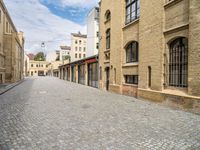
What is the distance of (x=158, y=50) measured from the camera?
1030cm

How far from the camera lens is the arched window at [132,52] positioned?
13.5 m

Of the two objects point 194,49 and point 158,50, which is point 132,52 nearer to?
point 158,50

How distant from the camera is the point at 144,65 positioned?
462 inches

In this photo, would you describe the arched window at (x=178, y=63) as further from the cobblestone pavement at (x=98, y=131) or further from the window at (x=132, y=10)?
the window at (x=132, y=10)

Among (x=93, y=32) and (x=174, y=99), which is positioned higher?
(x=93, y=32)

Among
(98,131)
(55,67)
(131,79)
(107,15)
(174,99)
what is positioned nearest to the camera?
(98,131)

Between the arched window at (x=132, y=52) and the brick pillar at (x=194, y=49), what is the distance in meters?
5.45

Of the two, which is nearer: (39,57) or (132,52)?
(132,52)

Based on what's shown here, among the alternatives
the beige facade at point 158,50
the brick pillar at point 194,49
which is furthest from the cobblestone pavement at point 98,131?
the beige facade at point 158,50

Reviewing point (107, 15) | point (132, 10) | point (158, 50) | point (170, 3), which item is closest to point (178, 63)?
point (158, 50)

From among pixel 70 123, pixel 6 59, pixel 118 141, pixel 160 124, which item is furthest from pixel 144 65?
pixel 6 59

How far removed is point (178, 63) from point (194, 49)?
133 cm

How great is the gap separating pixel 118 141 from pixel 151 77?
23.0ft

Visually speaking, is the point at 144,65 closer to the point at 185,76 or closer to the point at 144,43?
the point at 144,43
